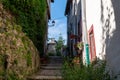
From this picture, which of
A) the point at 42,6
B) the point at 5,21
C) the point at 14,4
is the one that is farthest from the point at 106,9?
the point at 42,6

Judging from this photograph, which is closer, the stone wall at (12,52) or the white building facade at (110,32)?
the white building facade at (110,32)

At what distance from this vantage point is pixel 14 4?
12.7 metres

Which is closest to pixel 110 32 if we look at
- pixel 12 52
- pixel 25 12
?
pixel 12 52

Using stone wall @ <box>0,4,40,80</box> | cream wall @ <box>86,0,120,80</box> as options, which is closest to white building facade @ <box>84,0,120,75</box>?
cream wall @ <box>86,0,120,80</box>

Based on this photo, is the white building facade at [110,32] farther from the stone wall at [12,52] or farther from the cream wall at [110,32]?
the stone wall at [12,52]

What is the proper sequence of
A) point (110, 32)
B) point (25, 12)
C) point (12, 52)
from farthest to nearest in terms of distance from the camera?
1. point (25, 12)
2. point (12, 52)
3. point (110, 32)

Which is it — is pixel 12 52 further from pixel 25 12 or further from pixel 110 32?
pixel 25 12

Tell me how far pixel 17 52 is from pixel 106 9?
11.8 feet

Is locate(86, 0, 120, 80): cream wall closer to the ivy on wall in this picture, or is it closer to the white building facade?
the white building facade

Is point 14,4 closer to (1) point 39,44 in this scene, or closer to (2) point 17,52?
(2) point 17,52

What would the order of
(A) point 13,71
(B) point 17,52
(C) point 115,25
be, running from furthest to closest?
(B) point 17,52, (A) point 13,71, (C) point 115,25

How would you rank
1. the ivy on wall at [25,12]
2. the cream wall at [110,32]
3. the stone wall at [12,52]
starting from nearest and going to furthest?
the cream wall at [110,32], the stone wall at [12,52], the ivy on wall at [25,12]

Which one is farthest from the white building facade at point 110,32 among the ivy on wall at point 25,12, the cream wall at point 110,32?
the ivy on wall at point 25,12

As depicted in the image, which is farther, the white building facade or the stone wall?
the stone wall
